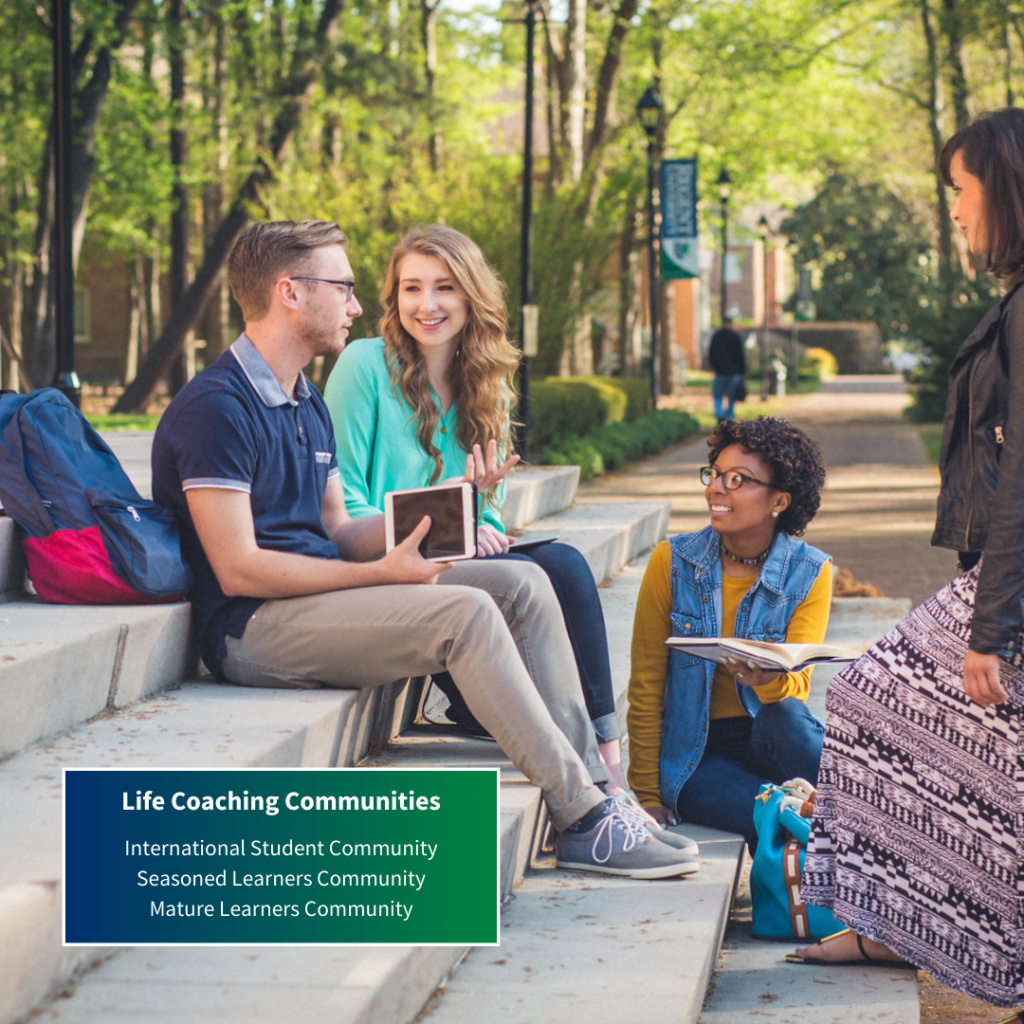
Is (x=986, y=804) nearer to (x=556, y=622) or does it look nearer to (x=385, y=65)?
(x=556, y=622)

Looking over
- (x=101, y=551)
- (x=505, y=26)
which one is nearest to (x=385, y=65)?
(x=505, y=26)

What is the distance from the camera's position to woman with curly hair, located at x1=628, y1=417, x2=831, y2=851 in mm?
3992

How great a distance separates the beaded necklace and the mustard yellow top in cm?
5

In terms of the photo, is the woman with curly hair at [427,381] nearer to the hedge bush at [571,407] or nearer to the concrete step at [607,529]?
the concrete step at [607,529]

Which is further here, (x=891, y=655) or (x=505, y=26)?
(x=505, y=26)

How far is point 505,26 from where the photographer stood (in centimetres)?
3369

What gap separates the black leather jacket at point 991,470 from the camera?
274 cm

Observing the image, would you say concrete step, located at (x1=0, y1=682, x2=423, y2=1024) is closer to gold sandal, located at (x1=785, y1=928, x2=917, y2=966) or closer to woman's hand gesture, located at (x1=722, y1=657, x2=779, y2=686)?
woman's hand gesture, located at (x1=722, y1=657, x2=779, y2=686)

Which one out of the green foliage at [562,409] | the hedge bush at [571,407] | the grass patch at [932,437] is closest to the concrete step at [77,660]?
the green foliage at [562,409]

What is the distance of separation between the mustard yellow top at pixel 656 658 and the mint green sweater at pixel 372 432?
608 millimetres

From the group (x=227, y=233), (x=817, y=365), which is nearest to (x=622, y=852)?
(x=227, y=233)

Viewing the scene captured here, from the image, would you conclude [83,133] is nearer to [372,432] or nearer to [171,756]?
[372,432]

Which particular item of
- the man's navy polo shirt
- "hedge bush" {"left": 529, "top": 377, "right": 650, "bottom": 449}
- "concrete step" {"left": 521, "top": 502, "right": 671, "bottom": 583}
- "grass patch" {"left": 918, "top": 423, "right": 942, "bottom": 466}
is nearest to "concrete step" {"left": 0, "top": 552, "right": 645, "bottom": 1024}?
the man's navy polo shirt

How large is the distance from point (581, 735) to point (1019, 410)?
58.4 inches
